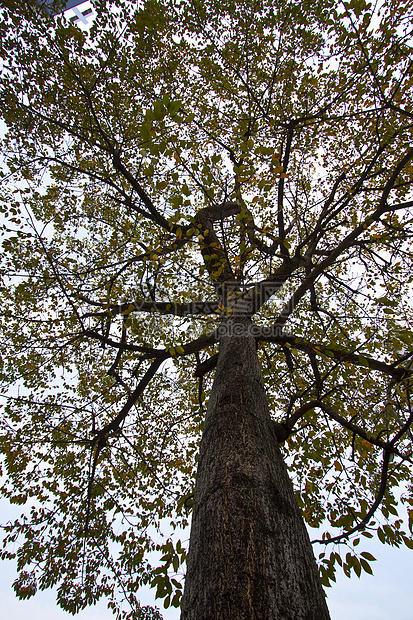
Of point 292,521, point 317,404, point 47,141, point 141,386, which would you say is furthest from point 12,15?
point 292,521

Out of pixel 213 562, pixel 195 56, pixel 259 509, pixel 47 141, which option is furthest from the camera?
pixel 195 56

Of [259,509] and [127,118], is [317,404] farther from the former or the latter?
[127,118]

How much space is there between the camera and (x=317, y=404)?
231 cm

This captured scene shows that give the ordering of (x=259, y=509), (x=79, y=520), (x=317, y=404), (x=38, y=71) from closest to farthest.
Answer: (x=259, y=509) → (x=317, y=404) → (x=38, y=71) → (x=79, y=520)

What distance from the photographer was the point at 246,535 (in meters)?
1.45

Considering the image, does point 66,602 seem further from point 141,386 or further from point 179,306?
point 179,306

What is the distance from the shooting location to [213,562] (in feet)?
4.50

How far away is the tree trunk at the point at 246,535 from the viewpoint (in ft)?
3.92

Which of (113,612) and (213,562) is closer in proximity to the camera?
(213,562)

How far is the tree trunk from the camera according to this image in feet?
3.92

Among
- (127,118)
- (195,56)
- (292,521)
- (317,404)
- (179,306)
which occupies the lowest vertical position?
(292,521)

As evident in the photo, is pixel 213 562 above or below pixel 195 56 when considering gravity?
below

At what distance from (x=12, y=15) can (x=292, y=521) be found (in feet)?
26.3

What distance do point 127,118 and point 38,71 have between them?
77.8 inches
